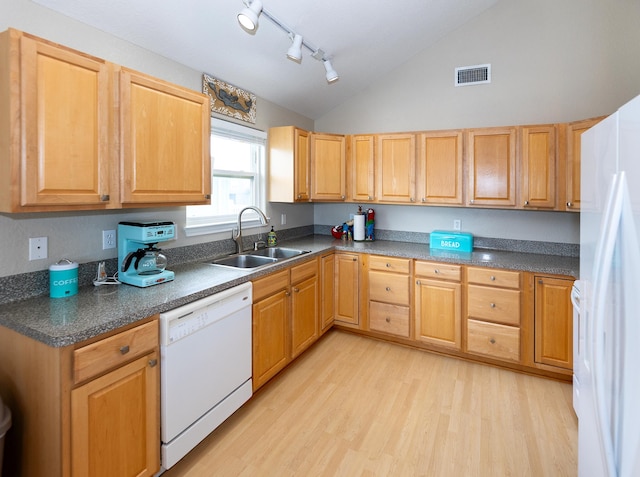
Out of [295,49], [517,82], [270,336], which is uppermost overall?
[517,82]

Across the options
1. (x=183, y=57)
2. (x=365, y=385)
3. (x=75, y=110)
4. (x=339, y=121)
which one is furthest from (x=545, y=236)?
(x=75, y=110)

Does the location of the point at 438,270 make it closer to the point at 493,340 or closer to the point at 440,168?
the point at 493,340

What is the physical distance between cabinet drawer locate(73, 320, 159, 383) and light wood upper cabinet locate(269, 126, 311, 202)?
202 cm

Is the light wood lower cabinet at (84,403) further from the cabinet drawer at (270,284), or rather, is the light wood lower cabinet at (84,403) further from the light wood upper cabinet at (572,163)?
the light wood upper cabinet at (572,163)

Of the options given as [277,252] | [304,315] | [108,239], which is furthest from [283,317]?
[108,239]

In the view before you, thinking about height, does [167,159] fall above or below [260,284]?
above

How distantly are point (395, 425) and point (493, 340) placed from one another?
1.20 m

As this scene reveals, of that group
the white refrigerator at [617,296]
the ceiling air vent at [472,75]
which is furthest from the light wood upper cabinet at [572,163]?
the white refrigerator at [617,296]

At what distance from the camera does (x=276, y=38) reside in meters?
2.59

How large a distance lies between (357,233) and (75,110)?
2740 millimetres

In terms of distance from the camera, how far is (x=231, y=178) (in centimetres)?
307

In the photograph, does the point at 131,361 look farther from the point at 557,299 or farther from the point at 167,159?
the point at 557,299

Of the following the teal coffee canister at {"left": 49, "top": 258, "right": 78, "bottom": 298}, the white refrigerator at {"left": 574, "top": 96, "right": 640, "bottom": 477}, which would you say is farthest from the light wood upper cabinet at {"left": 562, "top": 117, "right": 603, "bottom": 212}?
the teal coffee canister at {"left": 49, "top": 258, "right": 78, "bottom": 298}

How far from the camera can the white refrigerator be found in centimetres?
87
